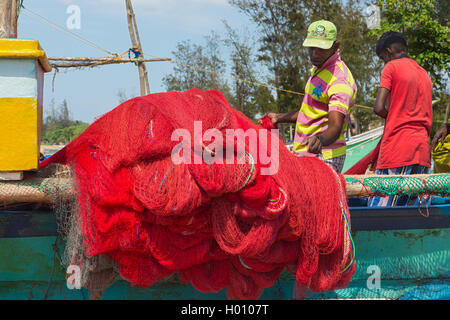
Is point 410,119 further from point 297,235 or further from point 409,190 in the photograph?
Result: point 297,235

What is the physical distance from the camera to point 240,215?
1.84 m

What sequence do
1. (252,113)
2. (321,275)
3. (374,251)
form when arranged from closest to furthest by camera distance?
(321,275)
(374,251)
(252,113)

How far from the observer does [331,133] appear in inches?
103

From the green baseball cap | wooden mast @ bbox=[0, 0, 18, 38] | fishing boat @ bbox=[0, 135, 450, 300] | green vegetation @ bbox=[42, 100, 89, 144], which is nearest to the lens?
fishing boat @ bbox=[0, 135, 450, 300]

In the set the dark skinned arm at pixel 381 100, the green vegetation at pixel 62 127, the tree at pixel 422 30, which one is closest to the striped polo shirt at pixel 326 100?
the dark skinned arm at pixel 381 100

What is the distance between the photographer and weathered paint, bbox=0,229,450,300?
2.26 metres

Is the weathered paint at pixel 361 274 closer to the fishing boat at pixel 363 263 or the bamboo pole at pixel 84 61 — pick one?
the fishing boat at pixel 363 263

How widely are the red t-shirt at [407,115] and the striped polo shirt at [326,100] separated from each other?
1.28 ft

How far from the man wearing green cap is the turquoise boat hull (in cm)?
55

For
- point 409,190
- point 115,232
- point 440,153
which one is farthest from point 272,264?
point 440,153

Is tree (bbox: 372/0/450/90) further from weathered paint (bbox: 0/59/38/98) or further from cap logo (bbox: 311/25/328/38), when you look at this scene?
weathered paint (bbox: 0/59/38/98)

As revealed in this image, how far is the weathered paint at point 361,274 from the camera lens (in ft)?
7.40

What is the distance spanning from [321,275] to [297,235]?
289 mm

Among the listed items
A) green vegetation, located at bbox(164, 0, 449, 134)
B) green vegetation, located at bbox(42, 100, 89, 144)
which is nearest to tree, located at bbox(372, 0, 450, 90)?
green vegetation, located at bbox(164, 0, 449, 134)
